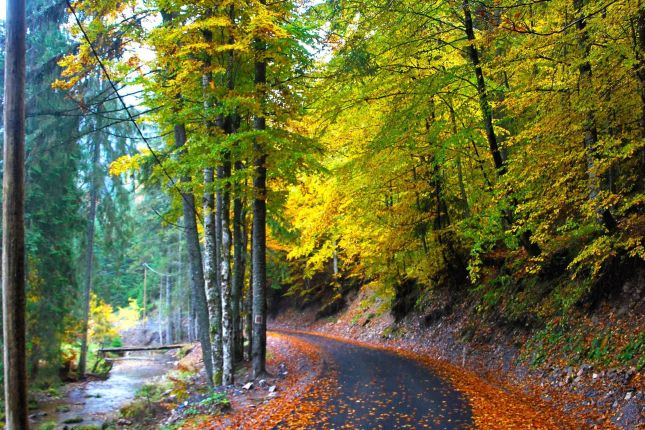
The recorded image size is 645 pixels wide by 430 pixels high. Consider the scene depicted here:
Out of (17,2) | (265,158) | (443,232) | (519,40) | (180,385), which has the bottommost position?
(180,385)

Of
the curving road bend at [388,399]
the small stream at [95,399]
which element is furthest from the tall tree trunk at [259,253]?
the small stream at [95,399]

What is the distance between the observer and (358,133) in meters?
14.3

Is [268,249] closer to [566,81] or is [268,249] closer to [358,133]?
[358,133]

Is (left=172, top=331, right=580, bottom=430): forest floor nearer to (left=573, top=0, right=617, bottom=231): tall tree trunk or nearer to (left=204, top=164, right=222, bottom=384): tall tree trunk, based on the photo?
(left=204, top=164, right=222, bottom=384): tall tree trunk

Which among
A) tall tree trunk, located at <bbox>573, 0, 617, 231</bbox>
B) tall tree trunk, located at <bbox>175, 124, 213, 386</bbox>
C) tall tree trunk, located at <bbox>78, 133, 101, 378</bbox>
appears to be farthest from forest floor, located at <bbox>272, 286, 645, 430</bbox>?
tall tree trunk, located at <bbox>78, 133, 101, 378</bbox>

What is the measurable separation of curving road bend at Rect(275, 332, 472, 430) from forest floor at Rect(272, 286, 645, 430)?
1.40 feet

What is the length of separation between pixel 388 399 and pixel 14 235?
6316mm

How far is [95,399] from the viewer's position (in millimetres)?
16250

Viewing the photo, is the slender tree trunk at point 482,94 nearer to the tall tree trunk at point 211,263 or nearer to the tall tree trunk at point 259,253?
the tall tree trunk at point 259,253

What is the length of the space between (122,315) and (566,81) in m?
54.1

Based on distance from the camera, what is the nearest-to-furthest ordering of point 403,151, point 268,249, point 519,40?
1. point 519,40
2. point 403,151
3. point 268,249

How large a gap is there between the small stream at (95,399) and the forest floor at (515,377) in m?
9.47

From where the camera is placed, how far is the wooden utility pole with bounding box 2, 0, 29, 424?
5.22 m

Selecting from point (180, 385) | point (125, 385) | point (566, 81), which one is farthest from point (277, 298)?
point (566, 81)
